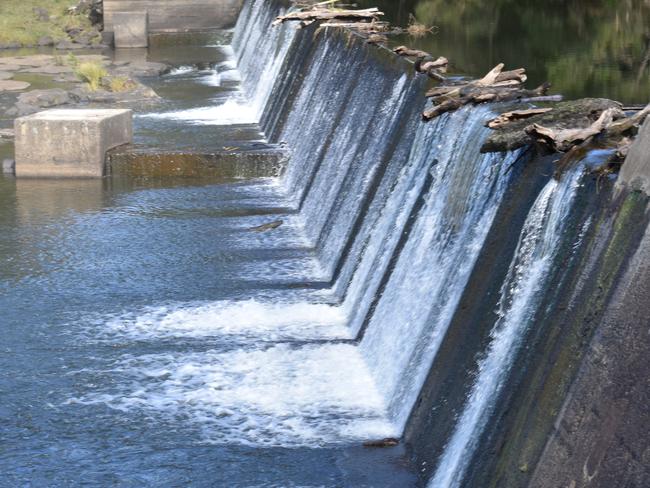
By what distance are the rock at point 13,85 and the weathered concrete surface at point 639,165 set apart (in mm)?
20995

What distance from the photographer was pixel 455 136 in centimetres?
939

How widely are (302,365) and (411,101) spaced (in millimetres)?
2979

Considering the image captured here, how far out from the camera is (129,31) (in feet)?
112

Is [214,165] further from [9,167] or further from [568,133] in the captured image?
Result: [568,133]

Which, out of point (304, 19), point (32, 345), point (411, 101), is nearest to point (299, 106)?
point (304, 19)

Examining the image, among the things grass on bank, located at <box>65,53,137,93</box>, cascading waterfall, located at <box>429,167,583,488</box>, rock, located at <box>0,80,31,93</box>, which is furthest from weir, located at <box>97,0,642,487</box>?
rock, located at <box>0,80,31,93</box>

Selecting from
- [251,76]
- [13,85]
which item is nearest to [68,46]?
[13,85]

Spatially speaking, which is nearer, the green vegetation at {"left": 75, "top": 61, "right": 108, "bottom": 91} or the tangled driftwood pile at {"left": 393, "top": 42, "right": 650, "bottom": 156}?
the tangled driftwood pile at {"left": 393, "top": 42, "right": 650, "bottom": 156}

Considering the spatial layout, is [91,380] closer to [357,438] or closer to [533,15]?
[357,438]

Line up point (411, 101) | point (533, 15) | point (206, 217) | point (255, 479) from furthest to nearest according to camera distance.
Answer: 1. point (533, 15)
2. point (206, 217)
3. point (411, 101)
4. point (255, 479)

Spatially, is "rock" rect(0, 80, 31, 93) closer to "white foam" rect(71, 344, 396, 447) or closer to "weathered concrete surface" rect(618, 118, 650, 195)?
"white foam" rect(71, 344, 396, 447)

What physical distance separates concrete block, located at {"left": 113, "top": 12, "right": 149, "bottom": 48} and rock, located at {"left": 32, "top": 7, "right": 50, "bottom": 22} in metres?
3.46

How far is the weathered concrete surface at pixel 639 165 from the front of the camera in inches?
217

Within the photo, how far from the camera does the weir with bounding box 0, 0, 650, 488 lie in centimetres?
593
